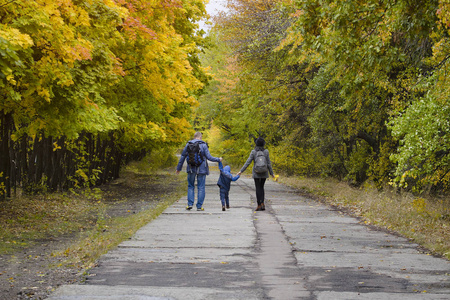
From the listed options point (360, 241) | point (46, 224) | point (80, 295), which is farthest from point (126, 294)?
point (46, 224)

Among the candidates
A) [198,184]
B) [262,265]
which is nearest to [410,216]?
[198,184]

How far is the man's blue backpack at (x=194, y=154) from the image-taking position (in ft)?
42.8

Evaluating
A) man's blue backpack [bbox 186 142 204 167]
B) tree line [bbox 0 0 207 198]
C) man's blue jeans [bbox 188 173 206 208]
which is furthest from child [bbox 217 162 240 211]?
tree line [bbox 0 0 207 198]

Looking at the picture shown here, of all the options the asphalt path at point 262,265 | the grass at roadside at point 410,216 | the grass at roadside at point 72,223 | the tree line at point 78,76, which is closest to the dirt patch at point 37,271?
the grass at roadside at point 72,223

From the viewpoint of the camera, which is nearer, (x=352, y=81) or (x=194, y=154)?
(x=352, y=81)

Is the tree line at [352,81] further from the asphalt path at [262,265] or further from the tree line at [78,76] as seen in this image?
the tree line at [78,76]

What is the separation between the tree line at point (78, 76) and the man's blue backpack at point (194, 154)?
1.96m

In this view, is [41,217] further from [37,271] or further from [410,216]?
[410,216]

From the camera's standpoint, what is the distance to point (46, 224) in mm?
11914

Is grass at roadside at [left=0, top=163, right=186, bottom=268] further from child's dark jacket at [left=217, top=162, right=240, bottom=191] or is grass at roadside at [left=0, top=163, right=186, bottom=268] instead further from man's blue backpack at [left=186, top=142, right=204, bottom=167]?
child's dark jacket at [left=217, top=162, right=240, bottom=191]

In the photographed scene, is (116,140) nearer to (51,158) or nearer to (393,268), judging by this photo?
(51,158)

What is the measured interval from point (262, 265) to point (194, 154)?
6.46 m

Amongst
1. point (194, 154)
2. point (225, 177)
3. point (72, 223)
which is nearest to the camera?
point (72, 223)

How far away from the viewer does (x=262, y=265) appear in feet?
22.7
